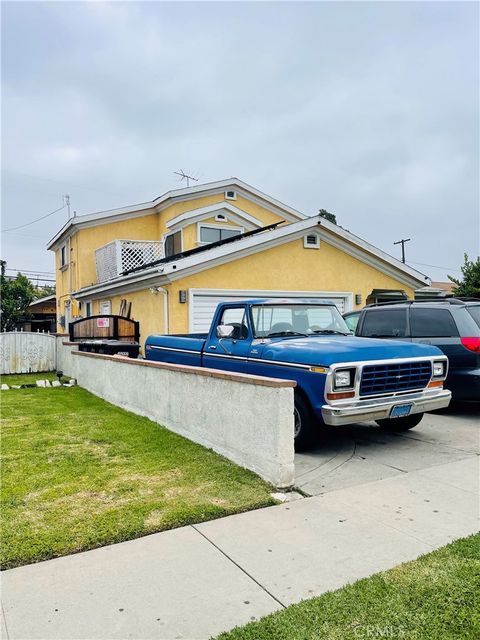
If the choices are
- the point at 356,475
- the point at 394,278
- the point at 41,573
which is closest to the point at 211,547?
the point at 41,573

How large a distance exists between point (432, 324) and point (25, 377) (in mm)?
11496

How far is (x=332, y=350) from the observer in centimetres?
564

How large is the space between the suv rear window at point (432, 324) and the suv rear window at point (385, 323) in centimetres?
20

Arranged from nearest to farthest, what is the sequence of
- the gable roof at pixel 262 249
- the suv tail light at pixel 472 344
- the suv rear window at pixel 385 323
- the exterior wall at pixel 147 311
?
the suv tail light at pixel 472 344 < the suv rear window at pixel 385 323 < the gable roof at pixel 262 249 < the exterior wall at pixel 147 311

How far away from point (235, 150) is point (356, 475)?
18.8m

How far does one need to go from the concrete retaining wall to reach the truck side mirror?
81 cm

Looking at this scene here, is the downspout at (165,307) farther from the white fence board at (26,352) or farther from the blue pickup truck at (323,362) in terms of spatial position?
the white fence board at (26,352)

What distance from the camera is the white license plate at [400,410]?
5.71 metres

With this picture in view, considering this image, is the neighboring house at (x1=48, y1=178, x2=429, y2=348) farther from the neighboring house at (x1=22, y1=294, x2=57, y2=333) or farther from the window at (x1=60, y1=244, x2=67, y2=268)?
the neighboring house at (x1=22, y1=294, x2=57, y2=333)

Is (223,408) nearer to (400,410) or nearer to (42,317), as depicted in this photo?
(400,410)

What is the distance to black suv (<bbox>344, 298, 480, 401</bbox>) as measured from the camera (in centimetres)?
767

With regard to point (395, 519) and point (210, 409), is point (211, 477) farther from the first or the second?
point (395, 519)

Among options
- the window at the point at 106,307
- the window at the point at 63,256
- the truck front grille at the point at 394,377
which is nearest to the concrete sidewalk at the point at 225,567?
the truck front grille at the point at 394,377

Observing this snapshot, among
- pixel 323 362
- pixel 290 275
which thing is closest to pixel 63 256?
pixel 290 275
